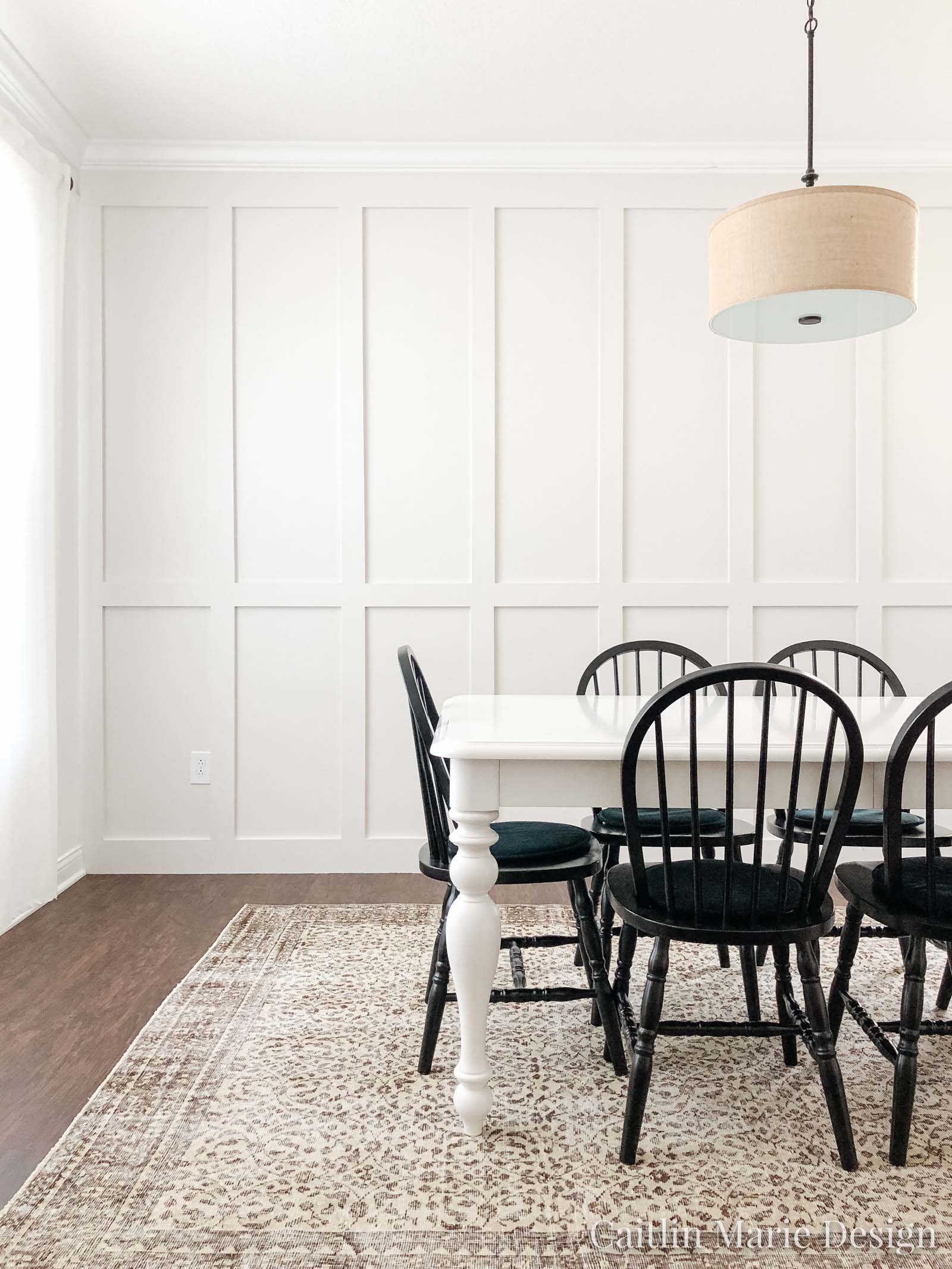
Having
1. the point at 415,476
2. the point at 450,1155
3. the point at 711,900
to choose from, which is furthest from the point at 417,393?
the point at 450,1155

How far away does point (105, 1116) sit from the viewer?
177cm

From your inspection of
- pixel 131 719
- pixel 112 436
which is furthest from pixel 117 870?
pixel 112 436

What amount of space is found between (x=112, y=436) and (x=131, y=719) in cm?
108

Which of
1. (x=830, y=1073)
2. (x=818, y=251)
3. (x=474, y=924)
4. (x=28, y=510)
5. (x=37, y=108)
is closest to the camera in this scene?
(x=830, y=1073)

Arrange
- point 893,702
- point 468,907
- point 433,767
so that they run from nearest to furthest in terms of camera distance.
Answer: point 468,907 → point 433,767 → point 893,702

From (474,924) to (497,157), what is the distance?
2.91 meters

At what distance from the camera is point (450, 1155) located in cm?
164

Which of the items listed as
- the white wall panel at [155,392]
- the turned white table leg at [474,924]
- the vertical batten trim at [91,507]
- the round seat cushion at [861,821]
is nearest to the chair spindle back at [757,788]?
the turned white table leg at [474,924]

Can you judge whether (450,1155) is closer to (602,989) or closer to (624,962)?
(602,989)

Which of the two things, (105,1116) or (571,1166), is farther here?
(105,1116)

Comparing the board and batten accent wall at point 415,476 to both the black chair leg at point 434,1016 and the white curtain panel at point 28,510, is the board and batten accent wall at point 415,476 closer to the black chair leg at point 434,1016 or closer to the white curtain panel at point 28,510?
the white curtain panel at point 28,510

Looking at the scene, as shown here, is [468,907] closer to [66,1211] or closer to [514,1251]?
[514,1251]

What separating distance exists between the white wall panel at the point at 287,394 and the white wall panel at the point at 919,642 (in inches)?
84.6

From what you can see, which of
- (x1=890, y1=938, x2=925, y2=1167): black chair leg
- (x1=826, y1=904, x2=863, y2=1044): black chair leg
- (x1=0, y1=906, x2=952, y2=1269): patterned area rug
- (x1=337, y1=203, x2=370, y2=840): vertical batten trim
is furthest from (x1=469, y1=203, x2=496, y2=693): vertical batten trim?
(x1=890, y1=938, x2=925, y2=1167): black chair leg
